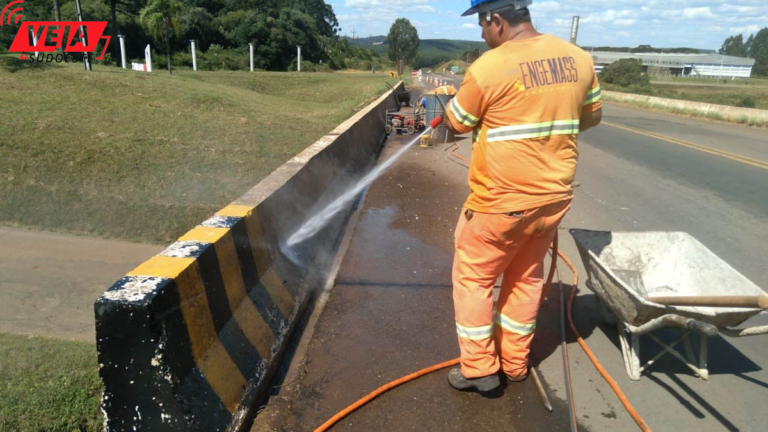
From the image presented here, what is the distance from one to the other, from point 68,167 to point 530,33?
261 inches

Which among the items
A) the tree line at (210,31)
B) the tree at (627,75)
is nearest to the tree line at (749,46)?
the tree at (627,75)

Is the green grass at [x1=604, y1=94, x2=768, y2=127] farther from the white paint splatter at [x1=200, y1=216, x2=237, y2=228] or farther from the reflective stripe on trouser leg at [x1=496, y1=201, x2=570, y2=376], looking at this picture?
the white paint splatter at [x1=200, y1=216, x2=237, y2=228]

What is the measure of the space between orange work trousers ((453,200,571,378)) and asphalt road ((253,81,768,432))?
0.26m

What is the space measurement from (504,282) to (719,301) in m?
1.23

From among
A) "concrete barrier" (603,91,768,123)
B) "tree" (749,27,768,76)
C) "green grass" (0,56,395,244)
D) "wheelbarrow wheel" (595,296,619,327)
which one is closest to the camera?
"wheelbarrow wheel" (595,296,619,327)

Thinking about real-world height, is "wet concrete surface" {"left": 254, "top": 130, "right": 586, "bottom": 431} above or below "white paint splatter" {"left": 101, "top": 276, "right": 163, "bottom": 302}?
below

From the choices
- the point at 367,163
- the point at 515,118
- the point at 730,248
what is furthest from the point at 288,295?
the point at 367,163

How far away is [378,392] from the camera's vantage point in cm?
314

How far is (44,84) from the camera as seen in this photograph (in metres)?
12.2

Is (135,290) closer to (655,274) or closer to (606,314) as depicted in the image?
(606,314)

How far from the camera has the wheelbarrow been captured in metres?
3.00

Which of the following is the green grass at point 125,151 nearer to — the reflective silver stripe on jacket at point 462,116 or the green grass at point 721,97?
the reflective silver stripe on jacket at point 462,116

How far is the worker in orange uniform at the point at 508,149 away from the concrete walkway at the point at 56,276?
299 cm

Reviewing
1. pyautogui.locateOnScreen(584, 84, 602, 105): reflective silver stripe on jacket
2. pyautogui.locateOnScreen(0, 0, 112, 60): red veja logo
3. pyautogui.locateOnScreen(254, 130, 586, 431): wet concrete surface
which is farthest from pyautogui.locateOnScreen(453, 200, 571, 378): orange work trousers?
pyautogui.locateOnScreen(0, 0, 112, 60): red veja logo
